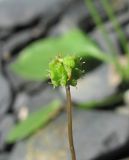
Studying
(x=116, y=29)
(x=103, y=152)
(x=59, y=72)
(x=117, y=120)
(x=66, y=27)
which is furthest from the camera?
(x=66, y=27)

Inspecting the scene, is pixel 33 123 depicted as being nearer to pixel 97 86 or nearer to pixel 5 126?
pixel 5 126

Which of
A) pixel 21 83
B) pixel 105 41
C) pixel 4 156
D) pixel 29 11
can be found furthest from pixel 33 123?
pixel 29 11

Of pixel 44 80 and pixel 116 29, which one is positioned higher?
pixel 116 29

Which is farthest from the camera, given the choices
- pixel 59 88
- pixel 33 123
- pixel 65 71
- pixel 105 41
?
pixel 105 41

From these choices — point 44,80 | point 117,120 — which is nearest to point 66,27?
point 44,80

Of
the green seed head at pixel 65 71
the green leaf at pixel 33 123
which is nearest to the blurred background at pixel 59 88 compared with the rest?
the green leaf at pixel 33 123

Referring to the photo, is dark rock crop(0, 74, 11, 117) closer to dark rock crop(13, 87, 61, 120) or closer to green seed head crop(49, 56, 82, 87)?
dark rock crop(13, 87, 61, 120)

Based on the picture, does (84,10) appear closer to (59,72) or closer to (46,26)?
(46,26)
